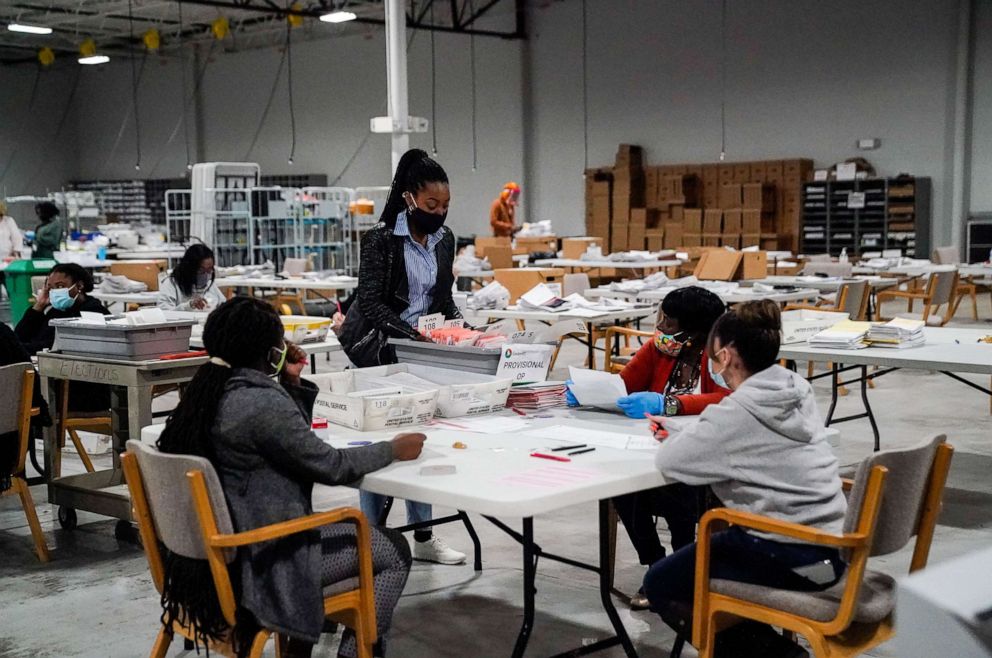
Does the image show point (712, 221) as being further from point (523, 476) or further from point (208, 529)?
point (208, 529)

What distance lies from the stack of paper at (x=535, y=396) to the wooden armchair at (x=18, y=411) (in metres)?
1.84

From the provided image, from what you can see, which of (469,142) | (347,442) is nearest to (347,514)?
(347,442)

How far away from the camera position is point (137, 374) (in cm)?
423

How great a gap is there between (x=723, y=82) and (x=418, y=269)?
45.1 feet

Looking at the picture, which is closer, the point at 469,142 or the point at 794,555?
the point at 794,555

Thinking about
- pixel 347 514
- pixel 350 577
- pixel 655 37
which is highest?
pixel 655 37

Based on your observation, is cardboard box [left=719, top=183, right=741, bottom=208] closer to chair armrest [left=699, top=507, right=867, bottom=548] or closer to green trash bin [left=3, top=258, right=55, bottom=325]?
green trash bin [left=3, top=258, right=55, bottom=325]

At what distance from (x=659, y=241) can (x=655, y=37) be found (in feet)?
10.7

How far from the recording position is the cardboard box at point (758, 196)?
15944 mm

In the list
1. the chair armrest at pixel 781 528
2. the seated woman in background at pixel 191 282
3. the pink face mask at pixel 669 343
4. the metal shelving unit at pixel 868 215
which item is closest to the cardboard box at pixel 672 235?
the metal shelving unit at pixel 868 215

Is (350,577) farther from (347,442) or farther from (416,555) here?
(416,555)

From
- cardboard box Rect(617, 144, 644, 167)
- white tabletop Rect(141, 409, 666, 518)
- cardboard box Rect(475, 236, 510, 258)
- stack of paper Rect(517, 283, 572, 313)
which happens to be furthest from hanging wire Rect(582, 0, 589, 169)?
white tabletop Rect(141, 409, 666, 518)

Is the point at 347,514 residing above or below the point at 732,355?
below

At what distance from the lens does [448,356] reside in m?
3.51
